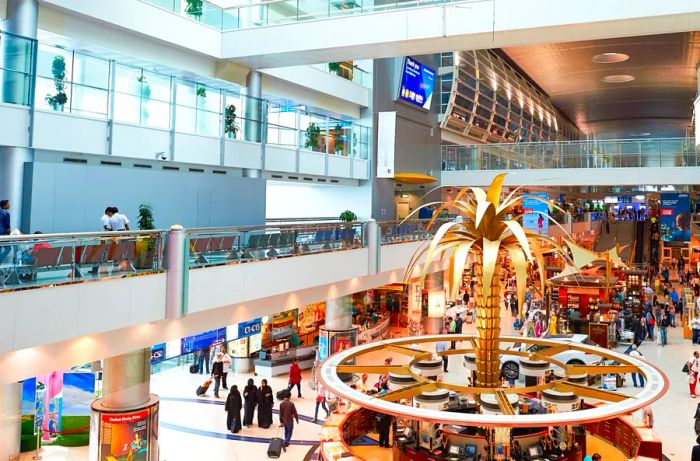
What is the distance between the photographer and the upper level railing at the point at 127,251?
7336 mm

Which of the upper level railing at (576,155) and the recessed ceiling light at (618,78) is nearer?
the upper level railing at (576,155)

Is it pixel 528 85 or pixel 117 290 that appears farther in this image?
pixel 528 85

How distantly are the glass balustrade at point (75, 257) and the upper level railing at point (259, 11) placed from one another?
8.92m

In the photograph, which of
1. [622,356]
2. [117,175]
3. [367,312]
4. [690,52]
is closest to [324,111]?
[367,312]

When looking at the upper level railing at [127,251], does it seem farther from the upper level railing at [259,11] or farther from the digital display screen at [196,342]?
the upper level railing at [259,11]

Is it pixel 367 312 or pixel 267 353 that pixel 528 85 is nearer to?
pixel 367 312

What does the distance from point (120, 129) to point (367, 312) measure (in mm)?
15280

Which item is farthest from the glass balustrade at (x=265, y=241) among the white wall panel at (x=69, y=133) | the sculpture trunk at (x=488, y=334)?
the sculpture trunk at (x=488, y=334)

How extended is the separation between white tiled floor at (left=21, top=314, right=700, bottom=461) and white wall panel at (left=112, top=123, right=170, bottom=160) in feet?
21.6

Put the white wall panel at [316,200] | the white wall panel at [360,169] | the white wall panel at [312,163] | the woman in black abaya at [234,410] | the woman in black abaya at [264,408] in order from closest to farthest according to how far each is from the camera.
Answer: the woman in black abaya at [234,410]
the woman in black abaya at [264,408]
the white wall panel at [312,163]
the white wall panel at [360,169]
the white wall panel at [316,200]

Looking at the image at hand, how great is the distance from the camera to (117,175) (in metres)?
13.7

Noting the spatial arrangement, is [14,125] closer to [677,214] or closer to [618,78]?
[677,214]

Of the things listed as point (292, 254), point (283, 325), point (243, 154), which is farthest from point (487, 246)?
point (283, 325)

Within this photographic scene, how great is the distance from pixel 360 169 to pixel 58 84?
1384 centimetres
